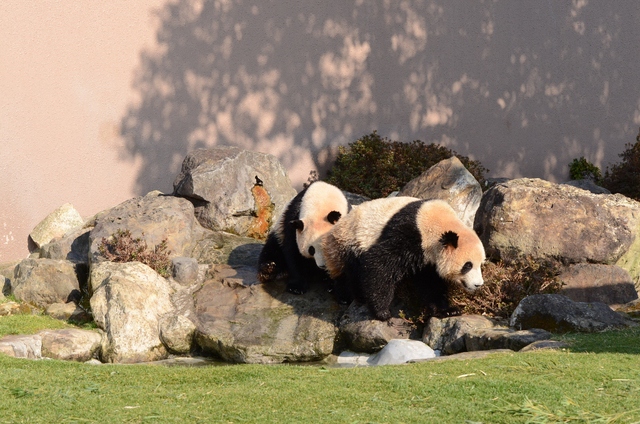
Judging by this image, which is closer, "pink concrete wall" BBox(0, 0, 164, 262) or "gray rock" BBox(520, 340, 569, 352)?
"gray rock" BBox(520, 340, 569, 352)

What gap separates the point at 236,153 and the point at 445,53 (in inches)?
252

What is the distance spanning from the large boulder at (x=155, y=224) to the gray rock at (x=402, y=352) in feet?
12.3

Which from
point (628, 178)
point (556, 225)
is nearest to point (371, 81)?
point (628, 178)

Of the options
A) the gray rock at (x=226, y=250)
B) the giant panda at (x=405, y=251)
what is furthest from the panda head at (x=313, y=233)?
the gray rock at (x=226, y=250)

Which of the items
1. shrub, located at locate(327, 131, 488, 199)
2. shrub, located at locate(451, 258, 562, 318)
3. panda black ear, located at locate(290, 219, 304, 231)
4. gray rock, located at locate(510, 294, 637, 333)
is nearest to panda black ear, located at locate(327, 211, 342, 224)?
panda black ear, located at locate(290, 219, 304, 231)

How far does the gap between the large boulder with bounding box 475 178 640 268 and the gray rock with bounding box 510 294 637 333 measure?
160 centimetres

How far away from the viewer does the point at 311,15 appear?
15156mm

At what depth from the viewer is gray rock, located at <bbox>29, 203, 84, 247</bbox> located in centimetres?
1246

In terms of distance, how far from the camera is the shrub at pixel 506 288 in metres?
9.38

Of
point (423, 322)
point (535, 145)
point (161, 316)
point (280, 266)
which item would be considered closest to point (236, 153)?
point (280, 266)

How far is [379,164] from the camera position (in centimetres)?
1423

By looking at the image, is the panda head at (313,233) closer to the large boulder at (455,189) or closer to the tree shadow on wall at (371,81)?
the large boulder at (455,189)

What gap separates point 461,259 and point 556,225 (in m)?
2.08

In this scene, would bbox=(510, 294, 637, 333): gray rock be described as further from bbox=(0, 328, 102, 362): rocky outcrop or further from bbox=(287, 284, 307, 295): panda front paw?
bbox=(0, 328, 102, 362): rocky outcrop
